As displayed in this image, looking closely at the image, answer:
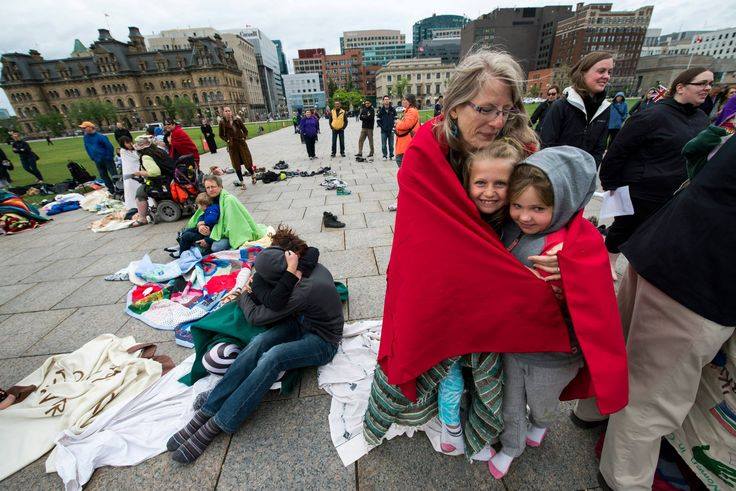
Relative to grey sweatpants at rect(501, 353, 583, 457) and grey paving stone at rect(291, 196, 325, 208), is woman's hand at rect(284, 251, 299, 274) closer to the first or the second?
grey sweatpants at rect(501, 353, 583, 457)

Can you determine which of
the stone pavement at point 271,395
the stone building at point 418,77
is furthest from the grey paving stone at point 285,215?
the stone building at point 418,77

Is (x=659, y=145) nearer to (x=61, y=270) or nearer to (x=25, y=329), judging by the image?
(x=25, y=329)

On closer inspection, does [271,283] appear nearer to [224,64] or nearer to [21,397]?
[21,397]

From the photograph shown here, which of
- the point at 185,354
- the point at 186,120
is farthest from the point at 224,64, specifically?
the point at 185,354

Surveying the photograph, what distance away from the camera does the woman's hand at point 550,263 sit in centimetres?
141

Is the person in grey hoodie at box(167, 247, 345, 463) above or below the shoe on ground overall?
above

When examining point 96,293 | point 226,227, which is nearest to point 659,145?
point 226,227

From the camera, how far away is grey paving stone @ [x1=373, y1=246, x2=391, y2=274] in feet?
14.4

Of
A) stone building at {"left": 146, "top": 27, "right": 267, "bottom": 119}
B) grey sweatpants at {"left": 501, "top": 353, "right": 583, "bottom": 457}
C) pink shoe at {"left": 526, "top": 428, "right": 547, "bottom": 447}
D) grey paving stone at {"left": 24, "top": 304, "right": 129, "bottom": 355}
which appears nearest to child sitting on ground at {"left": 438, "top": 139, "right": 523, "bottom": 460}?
grey sweatpants at {"left": 501, "top": 353, "right": 583, "bottom": 457}

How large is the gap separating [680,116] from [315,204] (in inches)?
243

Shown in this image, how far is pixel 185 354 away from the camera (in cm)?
311

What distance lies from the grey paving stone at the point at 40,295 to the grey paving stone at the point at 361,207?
15.0 ft

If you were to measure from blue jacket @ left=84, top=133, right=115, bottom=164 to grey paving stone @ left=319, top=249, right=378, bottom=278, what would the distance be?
8756mm

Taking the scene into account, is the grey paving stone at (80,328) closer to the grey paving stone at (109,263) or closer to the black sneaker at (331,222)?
the grey paving stone at (109,263)
